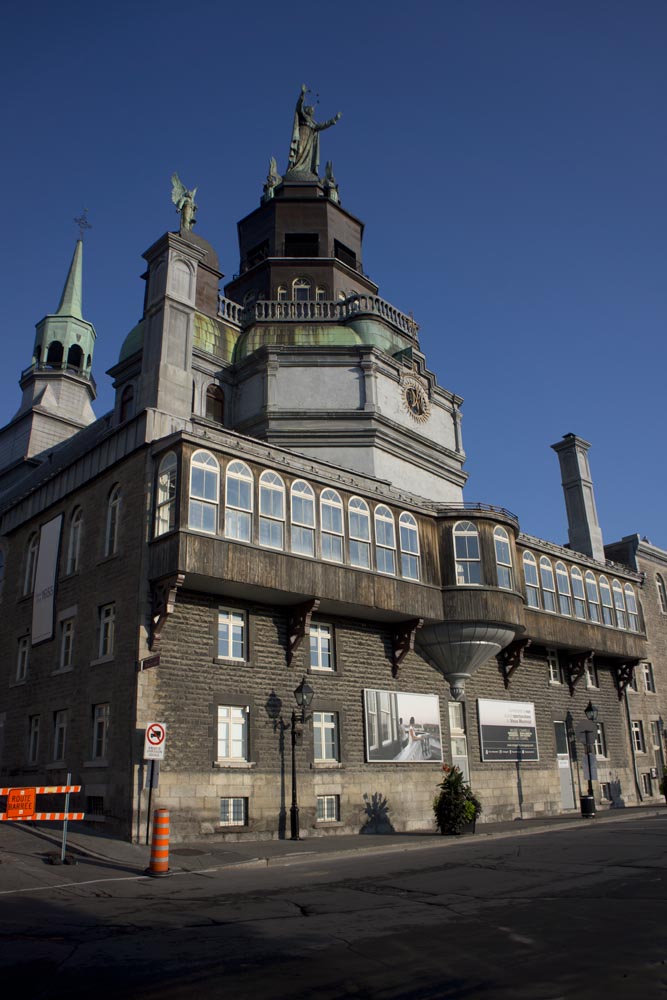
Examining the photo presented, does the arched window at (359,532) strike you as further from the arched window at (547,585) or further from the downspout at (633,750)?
the downspout at (633,750)

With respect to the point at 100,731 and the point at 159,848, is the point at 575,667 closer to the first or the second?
the point at 100,731

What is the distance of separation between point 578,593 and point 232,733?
1793 cm

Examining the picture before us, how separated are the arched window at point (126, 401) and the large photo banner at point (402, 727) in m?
16.3

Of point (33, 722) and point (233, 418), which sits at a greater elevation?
point (233, 418)

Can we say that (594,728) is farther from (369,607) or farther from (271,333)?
(271,333)

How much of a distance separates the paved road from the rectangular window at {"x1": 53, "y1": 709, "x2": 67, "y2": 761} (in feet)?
24.5

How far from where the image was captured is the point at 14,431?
166 feet

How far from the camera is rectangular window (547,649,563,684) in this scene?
3253 cm

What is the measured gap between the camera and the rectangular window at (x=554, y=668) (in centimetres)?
3253

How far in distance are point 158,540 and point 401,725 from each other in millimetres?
10154

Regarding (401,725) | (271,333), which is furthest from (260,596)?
(271,333)

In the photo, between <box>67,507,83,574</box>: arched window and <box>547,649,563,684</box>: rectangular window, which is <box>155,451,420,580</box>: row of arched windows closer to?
<box>67,507,83,574</box>: arched window

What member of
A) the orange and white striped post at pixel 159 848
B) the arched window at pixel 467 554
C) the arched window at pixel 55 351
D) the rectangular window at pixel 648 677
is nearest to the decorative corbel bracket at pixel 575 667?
the rectangular window at pixel 648 677

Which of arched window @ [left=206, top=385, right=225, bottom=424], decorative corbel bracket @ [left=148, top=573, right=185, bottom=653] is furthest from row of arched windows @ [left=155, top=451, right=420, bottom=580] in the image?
arched window @ [left=206, top=385, right=225, bottom=424]
